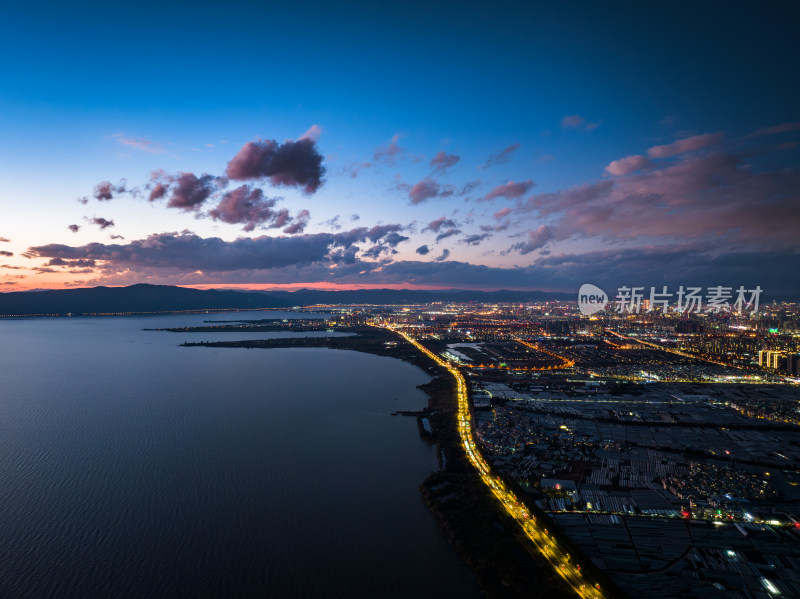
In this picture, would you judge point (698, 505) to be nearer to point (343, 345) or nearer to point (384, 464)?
point (384, 464)

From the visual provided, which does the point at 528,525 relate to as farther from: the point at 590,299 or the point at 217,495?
the point at 590,299

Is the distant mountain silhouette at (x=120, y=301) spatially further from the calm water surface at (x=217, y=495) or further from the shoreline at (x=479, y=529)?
the shoreline at (x=479, y=529)

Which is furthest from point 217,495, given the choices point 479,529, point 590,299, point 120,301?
point 120,301

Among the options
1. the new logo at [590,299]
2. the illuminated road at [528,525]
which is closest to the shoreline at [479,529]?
the illuminated road at [528,525]

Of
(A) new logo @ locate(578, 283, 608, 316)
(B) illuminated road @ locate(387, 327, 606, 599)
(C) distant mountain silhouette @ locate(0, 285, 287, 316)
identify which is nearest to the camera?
(B) illuminated road @ locate(387, 327, 606, 599)

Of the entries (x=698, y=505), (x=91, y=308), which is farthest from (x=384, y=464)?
(x=91, y=308)

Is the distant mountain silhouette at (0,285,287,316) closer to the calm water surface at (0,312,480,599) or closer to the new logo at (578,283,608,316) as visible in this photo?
the new logo at (578,283,608,316)

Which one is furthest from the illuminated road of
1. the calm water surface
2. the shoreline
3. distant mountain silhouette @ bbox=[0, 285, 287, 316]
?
distant mountain silhouette @ bbox=[0, 285, 287, 316]
